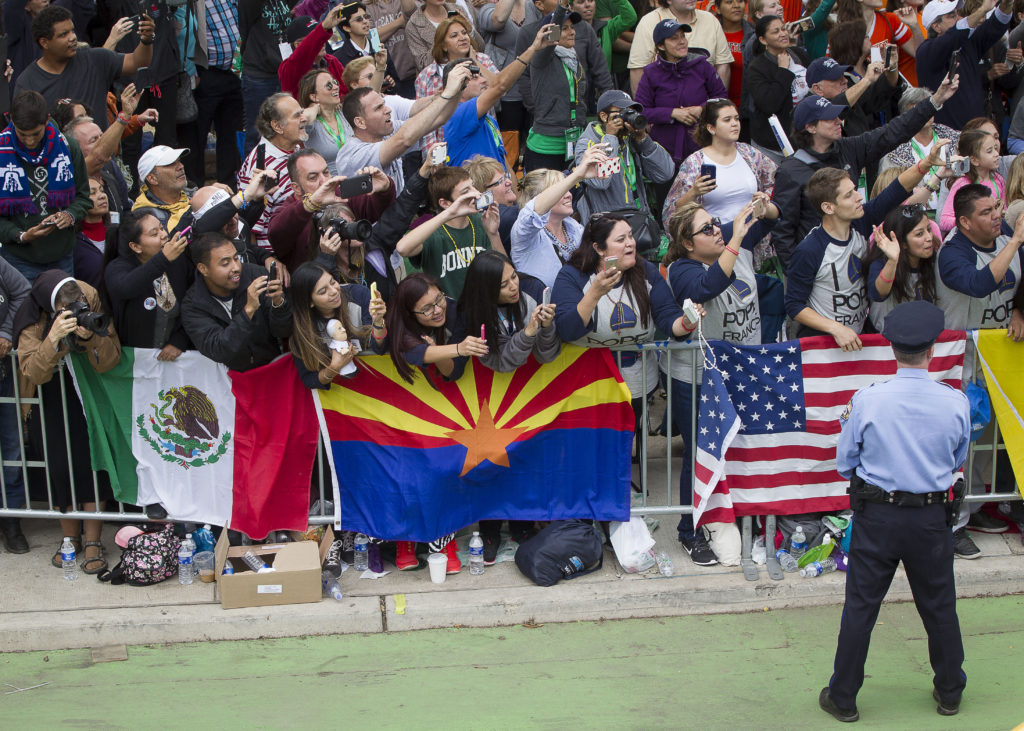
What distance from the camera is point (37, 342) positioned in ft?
23.4

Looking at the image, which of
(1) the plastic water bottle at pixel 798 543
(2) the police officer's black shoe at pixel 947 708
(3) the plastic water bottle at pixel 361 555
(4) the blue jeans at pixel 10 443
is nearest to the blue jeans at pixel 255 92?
(4) the blue jeans at pixel 10 443

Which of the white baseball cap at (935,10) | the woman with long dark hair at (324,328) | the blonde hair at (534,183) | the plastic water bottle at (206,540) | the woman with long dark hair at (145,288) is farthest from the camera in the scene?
the white baseball cap at (935,10)

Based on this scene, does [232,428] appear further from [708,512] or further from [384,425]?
[708,512]

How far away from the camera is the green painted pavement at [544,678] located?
19.9ft

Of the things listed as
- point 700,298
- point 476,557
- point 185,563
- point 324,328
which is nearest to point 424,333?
point 324,328

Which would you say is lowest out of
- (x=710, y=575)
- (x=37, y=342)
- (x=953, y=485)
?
(x=710, y=575)

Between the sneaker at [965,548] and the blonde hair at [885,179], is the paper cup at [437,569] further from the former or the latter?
the blonde hair at [885,179]

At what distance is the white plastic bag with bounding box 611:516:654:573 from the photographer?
7316mm

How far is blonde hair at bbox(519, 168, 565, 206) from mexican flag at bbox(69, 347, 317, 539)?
215 cm

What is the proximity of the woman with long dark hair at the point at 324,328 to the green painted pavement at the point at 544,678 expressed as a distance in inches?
61.1

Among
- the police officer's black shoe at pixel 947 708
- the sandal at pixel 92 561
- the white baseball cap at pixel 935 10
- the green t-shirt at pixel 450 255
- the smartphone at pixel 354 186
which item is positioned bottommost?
the police officer's black shoe at pixel 947 708

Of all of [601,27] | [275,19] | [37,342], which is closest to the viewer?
[37,342]

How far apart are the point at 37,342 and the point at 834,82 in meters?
6.26

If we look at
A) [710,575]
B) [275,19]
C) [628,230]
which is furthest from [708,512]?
[275,19]
